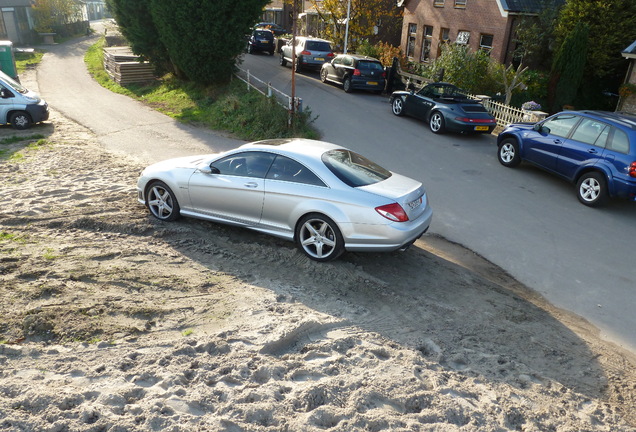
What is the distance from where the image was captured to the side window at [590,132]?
10445mm

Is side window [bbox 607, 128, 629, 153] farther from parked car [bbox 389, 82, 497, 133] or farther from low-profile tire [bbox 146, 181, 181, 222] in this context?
low-profile tire [bbox 146, 181, 181, 222]

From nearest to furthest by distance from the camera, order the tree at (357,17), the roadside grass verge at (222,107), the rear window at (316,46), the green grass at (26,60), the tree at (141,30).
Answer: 1. the roadside grass verge at (222,107)
2. the tree at (141,30)
3. the rear window at (316,46)
4. the green grass at (26,60)
5. the tree at (357,17)

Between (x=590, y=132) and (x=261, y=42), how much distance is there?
Answer: 26185mm

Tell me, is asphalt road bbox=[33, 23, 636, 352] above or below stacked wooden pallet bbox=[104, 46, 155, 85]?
below

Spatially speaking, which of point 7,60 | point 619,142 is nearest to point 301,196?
point 619,142

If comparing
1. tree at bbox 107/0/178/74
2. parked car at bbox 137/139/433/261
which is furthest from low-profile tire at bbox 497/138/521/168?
tree at bbox 107/0/178/74

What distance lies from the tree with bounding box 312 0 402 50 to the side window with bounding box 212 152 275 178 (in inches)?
945

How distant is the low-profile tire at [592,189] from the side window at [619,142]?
57 centimetres

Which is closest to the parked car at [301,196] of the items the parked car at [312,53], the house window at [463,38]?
the parked car at [312,53]

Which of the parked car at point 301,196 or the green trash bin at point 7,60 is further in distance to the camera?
the green trash bin at point 7,60

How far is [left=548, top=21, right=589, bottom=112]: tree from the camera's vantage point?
2061 cm

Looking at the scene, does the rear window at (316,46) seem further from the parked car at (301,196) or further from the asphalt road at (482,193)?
the parked car at (301,196)

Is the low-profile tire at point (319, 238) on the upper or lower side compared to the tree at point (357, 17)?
lower

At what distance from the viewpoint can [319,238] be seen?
23.1 ft
